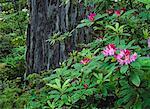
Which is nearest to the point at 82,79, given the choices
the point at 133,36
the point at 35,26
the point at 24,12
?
the point at 133,36

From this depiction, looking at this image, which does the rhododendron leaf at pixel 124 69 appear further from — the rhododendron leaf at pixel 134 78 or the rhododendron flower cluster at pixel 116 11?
the rhododendron flower cluster at pixel 116 11

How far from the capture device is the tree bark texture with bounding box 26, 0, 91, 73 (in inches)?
130

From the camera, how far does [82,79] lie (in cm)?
212

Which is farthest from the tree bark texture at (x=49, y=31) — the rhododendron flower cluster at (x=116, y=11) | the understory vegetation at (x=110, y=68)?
the rhododendron flower cluster at (x=116, y=11)

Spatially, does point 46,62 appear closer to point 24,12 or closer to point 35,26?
point 35,26

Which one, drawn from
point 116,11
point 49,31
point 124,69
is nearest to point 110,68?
point 124,69

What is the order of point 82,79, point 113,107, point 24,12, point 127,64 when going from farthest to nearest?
point 24,12, point 113,107, point 82,79, point 127,64

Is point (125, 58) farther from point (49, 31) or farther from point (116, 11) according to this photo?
point (49, 31)

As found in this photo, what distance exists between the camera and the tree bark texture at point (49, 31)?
331 cm

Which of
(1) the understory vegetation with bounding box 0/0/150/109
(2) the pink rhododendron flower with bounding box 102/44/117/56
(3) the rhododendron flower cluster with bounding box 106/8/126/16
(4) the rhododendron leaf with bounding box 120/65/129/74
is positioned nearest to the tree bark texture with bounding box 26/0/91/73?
(1) the understory vegetation with bounding box 0/0/150/109

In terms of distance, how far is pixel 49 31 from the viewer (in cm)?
371

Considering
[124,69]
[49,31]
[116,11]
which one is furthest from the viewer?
[49,31]

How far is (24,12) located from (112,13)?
4.51 m

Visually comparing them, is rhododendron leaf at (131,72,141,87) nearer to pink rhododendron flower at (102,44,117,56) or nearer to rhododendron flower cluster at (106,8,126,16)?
pink rhododendron flower at (102,44,117,56)
